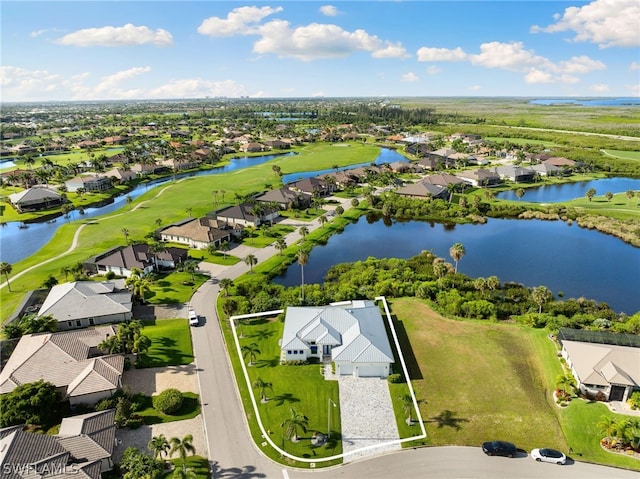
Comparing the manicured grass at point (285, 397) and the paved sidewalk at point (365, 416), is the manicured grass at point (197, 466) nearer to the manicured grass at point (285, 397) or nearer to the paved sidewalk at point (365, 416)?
the manicured grass at point (285, 397)

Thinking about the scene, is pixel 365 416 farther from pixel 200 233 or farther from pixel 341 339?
pixel 200 233

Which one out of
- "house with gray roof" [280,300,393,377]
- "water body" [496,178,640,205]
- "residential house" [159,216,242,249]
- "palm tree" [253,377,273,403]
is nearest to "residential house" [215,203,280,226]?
"residential house" [159,216,242,249]

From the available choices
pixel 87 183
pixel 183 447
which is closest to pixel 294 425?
pixel 183 447

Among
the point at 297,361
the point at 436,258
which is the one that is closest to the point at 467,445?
the point at 297,361

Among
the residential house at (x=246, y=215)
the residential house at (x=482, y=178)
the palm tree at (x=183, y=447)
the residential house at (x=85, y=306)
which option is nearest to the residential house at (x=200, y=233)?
the residential house at (x=246, y=215)

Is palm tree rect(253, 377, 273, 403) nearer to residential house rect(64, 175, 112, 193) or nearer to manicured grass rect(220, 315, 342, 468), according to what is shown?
manicured grass rect(220, 315, 342, 468)

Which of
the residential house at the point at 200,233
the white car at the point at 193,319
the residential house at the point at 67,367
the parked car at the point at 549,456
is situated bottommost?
the parked car at the point at 549,456
